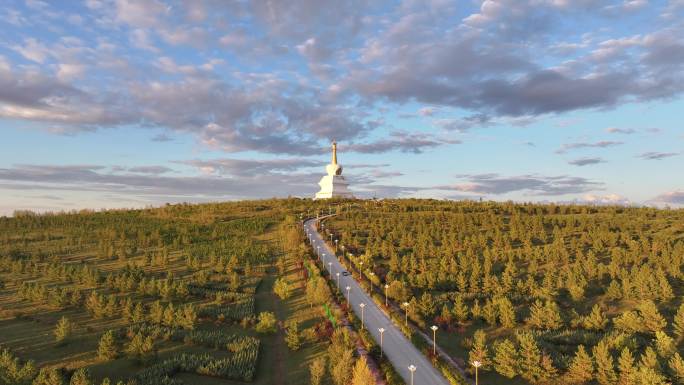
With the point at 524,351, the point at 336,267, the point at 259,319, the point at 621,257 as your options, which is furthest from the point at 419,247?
the point at 524,351

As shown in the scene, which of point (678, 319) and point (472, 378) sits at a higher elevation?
point (678, 319)

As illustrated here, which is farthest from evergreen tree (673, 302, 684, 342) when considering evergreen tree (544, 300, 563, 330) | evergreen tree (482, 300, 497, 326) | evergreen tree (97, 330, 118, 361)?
evergreen tree (97, 330, 118, 361)

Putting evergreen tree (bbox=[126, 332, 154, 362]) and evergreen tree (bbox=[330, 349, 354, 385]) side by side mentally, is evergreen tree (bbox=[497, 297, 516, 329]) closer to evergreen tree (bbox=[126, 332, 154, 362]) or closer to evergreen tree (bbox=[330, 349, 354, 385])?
evergreen tree (bbox=[330, 349, 354, 385])

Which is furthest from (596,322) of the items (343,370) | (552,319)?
(343,370)

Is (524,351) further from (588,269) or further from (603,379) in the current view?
(588,269)

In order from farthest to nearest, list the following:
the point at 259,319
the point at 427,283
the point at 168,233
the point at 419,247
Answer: the point at 168,233
the point at 419,247
the point at 427,283
the point at 259,319

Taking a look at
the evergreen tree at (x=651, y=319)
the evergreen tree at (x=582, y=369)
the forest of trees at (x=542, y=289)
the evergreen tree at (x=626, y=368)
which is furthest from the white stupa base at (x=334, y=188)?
the evergreen tree at (x=626, y=368)

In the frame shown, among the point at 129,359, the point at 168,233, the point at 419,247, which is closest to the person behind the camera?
the point at 129,359

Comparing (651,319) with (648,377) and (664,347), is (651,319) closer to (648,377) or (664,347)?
(664,347)
